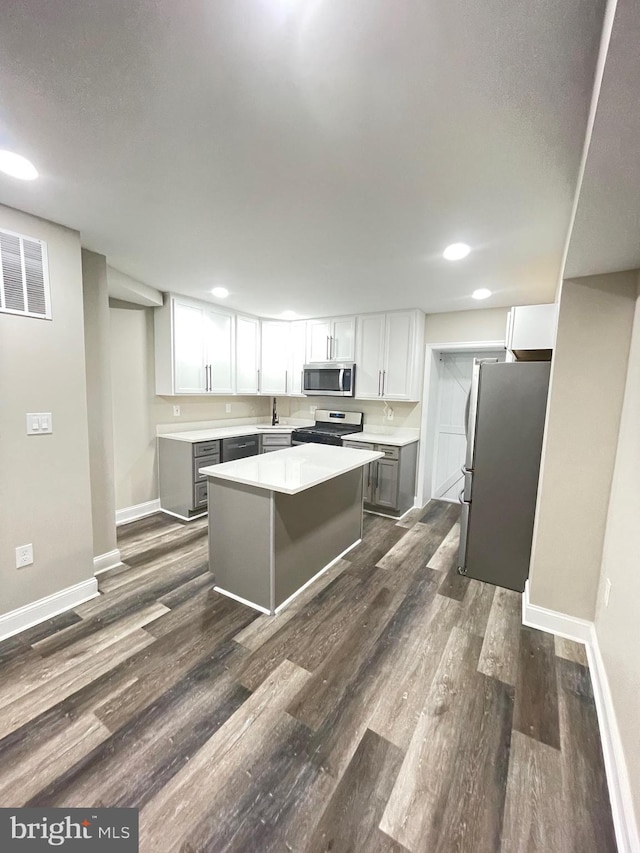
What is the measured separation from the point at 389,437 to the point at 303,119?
333 cm

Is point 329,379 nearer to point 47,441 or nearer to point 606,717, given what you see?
point 47,441

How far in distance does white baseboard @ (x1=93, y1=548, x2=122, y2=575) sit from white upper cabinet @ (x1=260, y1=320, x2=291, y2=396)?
8.88 ft

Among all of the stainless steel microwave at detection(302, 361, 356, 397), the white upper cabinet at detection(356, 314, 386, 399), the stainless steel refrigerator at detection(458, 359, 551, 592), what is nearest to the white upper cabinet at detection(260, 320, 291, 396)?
the stainless steel microwave at detection(302, 361, 356, 397)

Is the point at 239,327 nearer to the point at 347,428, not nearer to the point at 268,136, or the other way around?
the point at 347,428

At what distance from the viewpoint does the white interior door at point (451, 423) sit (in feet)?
14.4

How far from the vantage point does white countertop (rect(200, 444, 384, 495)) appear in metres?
2.06

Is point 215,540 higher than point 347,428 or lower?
lower

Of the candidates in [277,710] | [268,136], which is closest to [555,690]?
[277,710]

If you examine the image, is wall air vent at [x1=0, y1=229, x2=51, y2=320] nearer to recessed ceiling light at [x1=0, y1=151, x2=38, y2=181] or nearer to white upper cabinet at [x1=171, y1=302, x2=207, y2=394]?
recessed ceiling light at [x1=0, y1=151, x2=38, y2=181]

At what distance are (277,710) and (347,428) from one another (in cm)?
350

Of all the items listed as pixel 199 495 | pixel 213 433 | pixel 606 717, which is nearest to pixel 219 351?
pixel 213 433

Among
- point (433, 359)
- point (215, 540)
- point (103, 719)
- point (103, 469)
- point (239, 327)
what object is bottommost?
point (103, 719)

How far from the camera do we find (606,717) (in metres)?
1.52

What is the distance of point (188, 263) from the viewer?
107 inches
